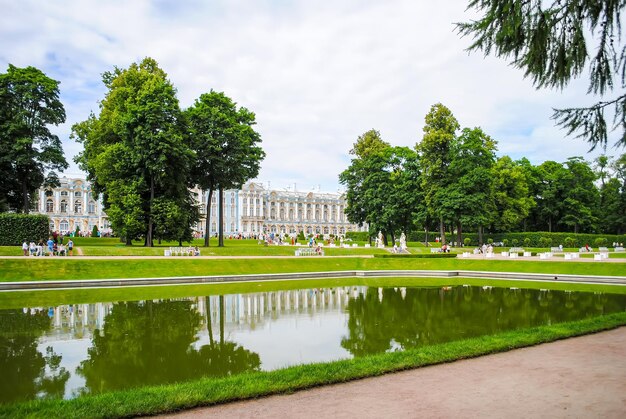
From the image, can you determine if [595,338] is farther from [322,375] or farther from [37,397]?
[37,397]

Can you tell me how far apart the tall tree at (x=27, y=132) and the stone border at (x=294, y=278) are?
15.2 meters

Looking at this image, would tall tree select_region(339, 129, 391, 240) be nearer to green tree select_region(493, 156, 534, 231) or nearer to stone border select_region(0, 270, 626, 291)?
green tree select_region(493, 156, 534, 231)

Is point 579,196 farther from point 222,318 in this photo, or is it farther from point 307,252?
point 222,318

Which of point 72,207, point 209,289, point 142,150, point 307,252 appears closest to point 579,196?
point 307,252

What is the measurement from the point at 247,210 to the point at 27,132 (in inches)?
2654

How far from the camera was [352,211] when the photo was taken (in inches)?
1954

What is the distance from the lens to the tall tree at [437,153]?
40438mm

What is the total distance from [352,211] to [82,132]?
26412 millimetres

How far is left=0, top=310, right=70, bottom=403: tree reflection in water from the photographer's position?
6312 mm

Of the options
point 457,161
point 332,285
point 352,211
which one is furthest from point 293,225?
point 332,285

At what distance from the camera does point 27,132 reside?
31719 millimetres

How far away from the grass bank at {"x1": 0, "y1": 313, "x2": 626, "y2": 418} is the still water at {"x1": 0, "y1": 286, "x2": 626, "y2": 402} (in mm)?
1062

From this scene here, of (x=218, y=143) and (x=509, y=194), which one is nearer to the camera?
(x=218, y=143)

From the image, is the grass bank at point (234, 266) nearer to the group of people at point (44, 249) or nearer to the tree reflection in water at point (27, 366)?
the group of people at point (44, 249)
